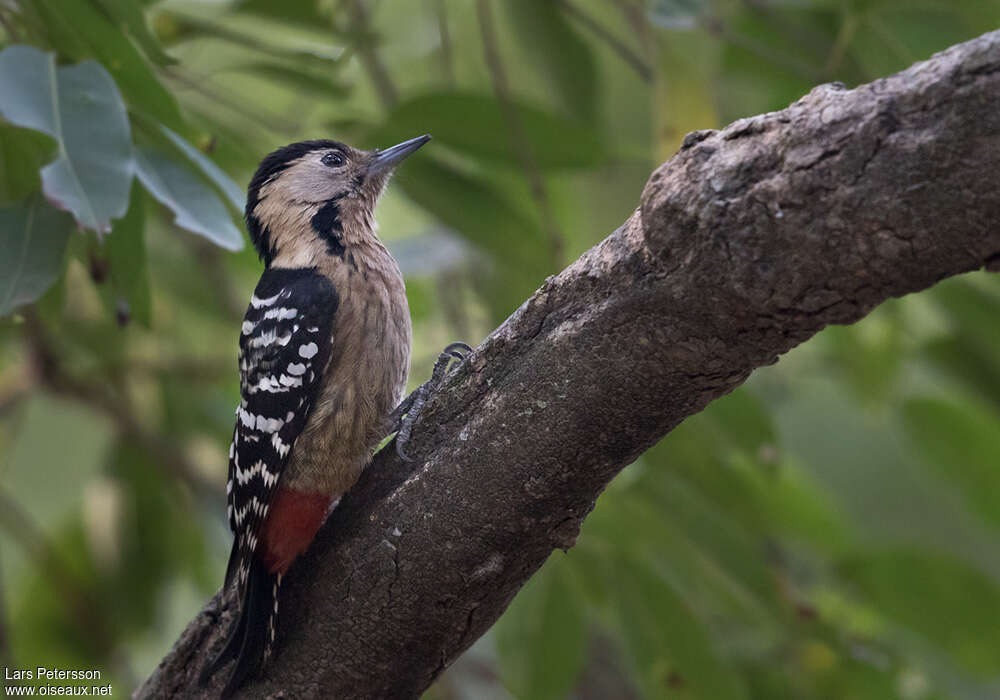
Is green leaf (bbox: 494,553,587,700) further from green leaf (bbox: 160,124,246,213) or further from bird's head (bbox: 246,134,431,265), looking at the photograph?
green leaf (bbox: 160,124,246,213)

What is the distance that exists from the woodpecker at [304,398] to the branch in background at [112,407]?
1.82m

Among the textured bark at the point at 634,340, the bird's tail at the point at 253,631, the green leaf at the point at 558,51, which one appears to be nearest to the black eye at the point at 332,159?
the green leaf at the point at 558,51

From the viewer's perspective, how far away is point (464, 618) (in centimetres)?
213

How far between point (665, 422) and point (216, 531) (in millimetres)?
3971

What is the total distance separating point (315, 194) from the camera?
3236 mm

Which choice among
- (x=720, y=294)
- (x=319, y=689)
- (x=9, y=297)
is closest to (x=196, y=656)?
(x=319, y=689)

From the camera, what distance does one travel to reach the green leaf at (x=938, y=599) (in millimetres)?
3703

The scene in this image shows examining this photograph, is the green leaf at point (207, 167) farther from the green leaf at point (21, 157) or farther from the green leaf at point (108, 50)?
the green leaf at point (21, 157)

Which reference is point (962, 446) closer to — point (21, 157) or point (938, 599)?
point (938, 599)

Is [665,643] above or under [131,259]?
under

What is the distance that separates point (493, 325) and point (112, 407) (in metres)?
2.14

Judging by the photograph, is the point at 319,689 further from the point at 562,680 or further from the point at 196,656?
the point at 562,680

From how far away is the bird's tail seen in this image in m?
2.32

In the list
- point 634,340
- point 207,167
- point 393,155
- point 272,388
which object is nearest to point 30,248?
point 207,167
